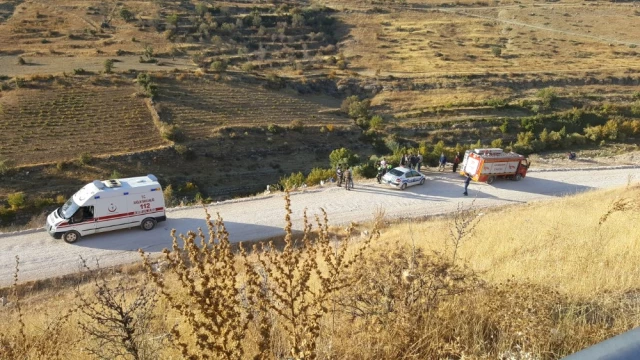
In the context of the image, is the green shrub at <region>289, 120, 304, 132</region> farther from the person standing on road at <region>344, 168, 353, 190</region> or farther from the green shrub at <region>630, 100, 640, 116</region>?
the green shrub at <region>630, 100, 640, 116</region>

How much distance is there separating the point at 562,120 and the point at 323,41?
4428 centimetres

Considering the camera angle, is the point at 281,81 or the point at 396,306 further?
the point at 281,81

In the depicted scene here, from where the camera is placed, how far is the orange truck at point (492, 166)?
2281cm

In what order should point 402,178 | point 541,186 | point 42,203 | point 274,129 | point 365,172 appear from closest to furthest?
point 402,178
point 541,186
point 365,172
point 42,203
point 274,129

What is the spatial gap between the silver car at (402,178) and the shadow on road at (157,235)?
273 inches

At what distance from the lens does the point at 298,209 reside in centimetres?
1988

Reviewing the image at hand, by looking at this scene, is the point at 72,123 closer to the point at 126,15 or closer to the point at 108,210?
the point at 108,210

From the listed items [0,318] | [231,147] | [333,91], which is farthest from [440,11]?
[0,318]

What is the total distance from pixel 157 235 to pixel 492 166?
16.1m

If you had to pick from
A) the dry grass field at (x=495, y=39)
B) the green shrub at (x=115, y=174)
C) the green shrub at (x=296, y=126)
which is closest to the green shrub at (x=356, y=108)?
the green shrub at (x=296, y=126)

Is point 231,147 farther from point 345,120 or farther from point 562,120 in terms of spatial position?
point 562,120

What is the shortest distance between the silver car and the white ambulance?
1078cm

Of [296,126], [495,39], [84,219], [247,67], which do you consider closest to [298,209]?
[84,219]

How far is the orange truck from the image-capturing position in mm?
22812
